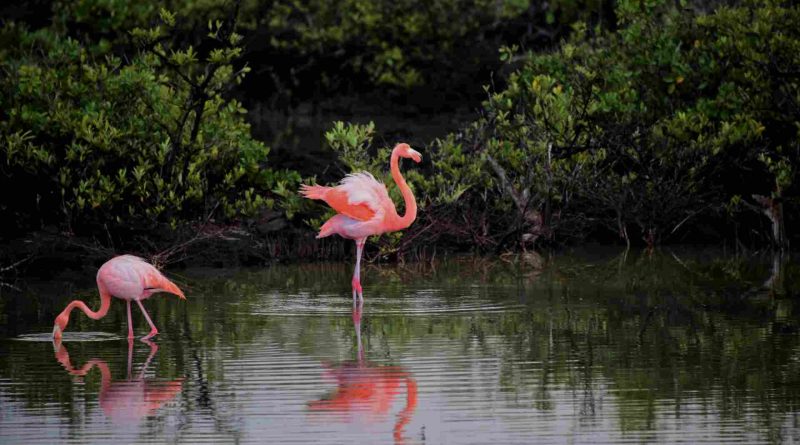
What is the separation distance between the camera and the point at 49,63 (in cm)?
1697

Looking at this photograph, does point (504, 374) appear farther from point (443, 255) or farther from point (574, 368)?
point (443, 255)

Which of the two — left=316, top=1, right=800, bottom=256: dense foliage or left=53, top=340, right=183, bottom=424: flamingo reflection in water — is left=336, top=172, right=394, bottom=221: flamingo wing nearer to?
left=316, top=1, right=800, bottom=256: dense foliage

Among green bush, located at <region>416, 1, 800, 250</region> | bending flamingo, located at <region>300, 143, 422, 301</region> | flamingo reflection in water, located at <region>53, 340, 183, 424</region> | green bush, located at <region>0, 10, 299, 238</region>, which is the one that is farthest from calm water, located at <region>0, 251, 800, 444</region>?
green bush, located at <region>416, 1, 800, 250</region>

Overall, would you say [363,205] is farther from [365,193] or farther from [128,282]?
[128,282]

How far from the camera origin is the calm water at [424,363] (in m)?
7.59

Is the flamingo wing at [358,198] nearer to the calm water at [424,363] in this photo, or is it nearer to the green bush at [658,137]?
the calm water at [424,363]

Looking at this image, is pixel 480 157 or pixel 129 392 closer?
pixel 129 392

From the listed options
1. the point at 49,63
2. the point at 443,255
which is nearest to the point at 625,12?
the point at 443,255

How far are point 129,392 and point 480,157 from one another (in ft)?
29.4

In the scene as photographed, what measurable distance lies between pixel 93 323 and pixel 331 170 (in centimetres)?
853

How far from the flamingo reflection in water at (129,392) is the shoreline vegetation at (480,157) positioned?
560cm

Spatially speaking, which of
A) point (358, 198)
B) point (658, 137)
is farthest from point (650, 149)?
point (358, 198)

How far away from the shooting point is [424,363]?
9.46 meters

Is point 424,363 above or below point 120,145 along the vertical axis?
below
